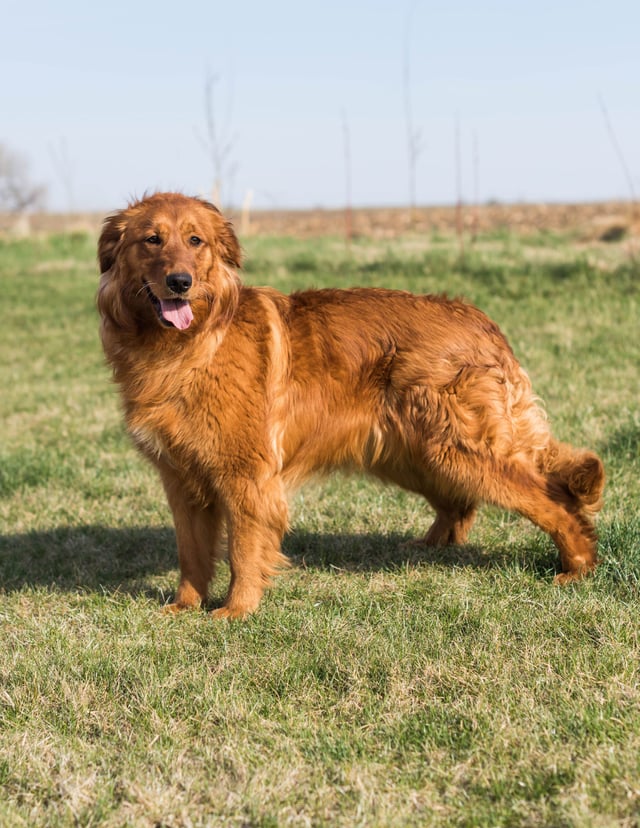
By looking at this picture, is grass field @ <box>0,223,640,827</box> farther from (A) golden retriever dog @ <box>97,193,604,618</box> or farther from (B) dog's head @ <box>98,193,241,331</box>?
(B) dog's head @ <box>98,193,241,331</box>

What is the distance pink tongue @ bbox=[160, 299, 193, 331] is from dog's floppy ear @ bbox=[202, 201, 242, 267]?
1.13 feet

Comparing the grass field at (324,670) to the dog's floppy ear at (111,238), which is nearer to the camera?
the grass field at (324,670)

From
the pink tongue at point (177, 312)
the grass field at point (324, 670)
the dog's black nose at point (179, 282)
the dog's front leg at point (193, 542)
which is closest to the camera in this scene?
the grass field at point (324, 670)

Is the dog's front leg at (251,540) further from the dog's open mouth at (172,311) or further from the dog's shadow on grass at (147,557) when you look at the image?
the dog's open mouth at (172,311)

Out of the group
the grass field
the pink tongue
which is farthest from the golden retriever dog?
the grass field

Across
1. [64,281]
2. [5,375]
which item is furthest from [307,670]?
[64,281]

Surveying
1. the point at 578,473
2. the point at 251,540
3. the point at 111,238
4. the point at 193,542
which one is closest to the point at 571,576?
the point at 578,473

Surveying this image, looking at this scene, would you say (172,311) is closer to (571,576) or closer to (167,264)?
(167,264)

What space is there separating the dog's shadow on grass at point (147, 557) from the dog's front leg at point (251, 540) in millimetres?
500

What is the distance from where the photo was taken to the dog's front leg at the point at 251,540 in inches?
158

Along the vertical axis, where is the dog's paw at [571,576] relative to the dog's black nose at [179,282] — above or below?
below

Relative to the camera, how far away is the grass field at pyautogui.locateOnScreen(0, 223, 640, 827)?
103 inches

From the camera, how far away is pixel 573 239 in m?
17.8

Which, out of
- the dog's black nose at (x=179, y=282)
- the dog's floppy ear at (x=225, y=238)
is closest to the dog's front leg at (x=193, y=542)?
the dog's black nose at (x=179, y=282)
